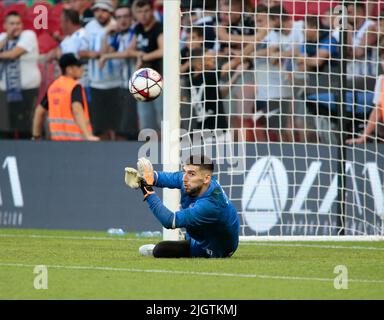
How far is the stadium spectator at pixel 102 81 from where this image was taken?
19078mm

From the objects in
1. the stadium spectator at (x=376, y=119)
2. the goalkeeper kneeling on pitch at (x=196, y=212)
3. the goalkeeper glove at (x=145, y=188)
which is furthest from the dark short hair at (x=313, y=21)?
the goalkeeper glove at (x=145, y=188)

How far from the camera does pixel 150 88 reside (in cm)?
1378

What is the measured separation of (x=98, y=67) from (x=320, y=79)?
4.05 m

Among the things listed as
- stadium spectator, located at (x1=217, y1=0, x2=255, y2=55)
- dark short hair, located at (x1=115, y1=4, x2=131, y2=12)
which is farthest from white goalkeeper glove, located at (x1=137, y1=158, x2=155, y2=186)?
dark short hair, located at (x1=115, y1=4, x2=131, y2=12)

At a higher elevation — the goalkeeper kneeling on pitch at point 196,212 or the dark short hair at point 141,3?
the dark short hair at point 141,3

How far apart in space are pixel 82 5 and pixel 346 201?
6.13 m

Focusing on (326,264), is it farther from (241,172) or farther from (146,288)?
(241,172)

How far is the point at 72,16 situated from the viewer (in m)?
19.8

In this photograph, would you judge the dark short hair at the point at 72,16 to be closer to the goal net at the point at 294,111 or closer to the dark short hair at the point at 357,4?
the goal net at the point at 294,111

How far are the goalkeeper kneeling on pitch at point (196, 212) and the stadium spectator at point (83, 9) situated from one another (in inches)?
295

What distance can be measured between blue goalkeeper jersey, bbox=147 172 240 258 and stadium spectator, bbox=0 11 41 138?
24.0ft

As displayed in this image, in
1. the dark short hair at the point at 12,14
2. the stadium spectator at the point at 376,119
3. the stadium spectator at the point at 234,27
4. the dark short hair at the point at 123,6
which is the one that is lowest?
the stadium spectator at the point at 376,119

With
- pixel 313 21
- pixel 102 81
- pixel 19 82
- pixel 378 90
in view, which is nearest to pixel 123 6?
pixel 102 81

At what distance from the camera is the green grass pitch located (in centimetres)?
975
